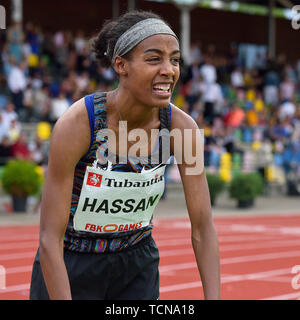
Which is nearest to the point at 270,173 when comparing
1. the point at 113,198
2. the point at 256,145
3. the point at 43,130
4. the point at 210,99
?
the point at 256,145

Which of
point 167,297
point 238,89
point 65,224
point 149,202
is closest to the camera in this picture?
point 65,224

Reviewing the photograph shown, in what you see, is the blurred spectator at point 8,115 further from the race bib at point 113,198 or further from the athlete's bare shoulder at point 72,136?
the athlete's bare shoulder at point 72,136

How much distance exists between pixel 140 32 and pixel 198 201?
0.71m

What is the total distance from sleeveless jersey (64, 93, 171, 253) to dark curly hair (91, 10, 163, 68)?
0.23 metres

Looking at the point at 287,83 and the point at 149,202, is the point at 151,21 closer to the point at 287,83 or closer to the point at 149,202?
the point at 149,202

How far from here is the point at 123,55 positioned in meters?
2.64

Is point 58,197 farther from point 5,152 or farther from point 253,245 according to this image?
point 5,152

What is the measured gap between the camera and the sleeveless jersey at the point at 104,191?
2.67 meters

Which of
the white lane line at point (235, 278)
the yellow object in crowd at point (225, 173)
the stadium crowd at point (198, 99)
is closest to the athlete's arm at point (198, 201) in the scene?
the white lane line at point (235, 278)

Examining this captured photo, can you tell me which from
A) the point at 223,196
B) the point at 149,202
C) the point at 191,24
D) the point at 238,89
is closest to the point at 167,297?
the point at 149,202

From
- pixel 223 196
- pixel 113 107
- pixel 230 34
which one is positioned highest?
pixel 230 34

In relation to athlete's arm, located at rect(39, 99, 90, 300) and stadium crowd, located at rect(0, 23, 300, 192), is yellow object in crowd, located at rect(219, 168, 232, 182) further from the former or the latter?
athlete's arm, located at rect(39, 99, 90, 300)

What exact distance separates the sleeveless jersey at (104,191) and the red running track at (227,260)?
11.2 ft

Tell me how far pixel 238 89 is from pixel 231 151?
195 inches
